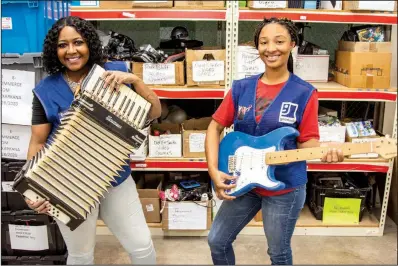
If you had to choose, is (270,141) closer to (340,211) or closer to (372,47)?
(372,47)

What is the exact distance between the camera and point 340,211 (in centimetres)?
317

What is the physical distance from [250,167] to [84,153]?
71 centimetres

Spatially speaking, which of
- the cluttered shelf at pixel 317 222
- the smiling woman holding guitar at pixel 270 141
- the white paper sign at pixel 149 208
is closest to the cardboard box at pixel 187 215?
the white paper sign at pixel 149 208

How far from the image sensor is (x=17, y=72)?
2561mm

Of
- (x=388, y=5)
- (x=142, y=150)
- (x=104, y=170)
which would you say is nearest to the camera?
(x=104, y=170)

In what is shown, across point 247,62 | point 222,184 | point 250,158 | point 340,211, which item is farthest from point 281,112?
point 340,211

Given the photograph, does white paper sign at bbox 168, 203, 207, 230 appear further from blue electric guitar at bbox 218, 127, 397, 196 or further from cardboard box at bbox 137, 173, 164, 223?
blue electric guitar at bbox 218, 127, 397, 196

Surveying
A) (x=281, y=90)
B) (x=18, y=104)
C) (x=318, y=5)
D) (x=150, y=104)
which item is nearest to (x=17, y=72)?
(x=18, y=104)

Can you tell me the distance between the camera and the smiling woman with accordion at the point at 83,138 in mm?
1640

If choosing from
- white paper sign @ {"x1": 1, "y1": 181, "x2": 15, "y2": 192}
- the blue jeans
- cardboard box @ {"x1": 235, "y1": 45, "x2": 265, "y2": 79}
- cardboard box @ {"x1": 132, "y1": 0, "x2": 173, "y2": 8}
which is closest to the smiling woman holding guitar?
the blue jeans

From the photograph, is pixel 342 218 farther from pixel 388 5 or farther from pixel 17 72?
pixel 17 72

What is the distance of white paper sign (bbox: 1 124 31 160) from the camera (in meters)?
2.61

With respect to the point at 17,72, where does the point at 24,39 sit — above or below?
above

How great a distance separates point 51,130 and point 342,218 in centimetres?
233
